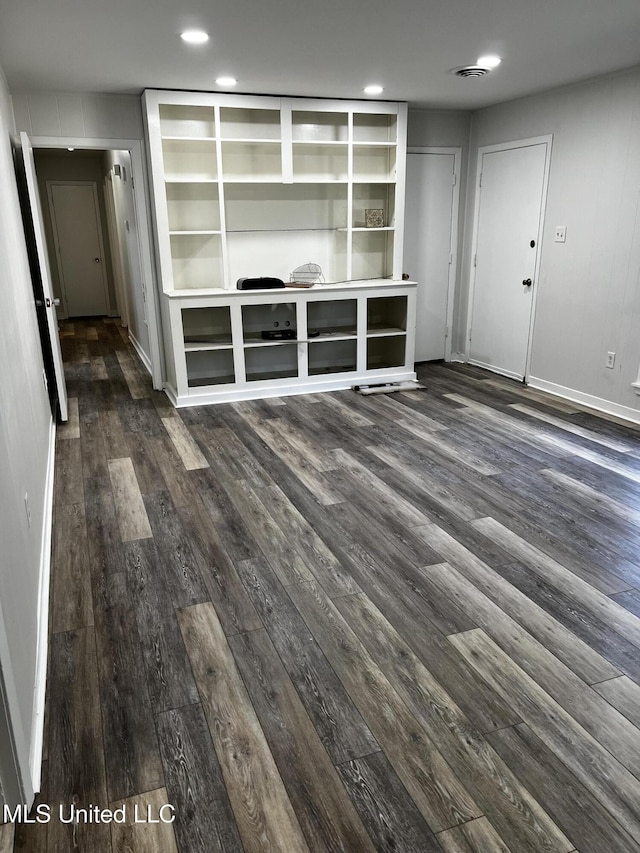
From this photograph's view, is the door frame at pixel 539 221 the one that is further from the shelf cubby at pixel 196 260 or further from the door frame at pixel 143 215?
Result: the door frame at pixel 143 215

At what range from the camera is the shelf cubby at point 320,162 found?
5.39 m

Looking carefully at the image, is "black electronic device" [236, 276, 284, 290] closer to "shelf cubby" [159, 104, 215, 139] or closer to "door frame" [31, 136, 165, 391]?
"door frame" [31, 136, 165, 391]

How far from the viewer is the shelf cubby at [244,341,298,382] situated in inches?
222

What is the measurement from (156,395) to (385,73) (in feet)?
10.2

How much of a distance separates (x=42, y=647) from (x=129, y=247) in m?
5.55

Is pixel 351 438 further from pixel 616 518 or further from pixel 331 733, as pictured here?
pixel 331 733

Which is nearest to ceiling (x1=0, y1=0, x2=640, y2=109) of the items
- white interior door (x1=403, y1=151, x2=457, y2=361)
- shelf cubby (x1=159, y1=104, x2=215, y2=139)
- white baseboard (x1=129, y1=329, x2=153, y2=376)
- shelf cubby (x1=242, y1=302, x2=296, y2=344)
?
shelf cubby (x1=159, y1=104, x2=215, y2=139)

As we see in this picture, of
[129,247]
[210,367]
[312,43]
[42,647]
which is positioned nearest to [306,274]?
[210,367]

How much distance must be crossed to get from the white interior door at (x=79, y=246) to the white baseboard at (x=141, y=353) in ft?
8.62

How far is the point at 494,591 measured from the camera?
253 centimetres

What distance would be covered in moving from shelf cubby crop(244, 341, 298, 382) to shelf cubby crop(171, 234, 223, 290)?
71 cm

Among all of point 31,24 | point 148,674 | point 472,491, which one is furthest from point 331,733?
point 31,24

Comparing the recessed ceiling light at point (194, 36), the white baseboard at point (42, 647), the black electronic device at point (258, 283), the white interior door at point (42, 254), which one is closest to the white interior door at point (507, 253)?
the black electronic device at point (258, 283)

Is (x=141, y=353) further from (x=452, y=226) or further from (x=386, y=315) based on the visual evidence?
(x=452, y=226)
